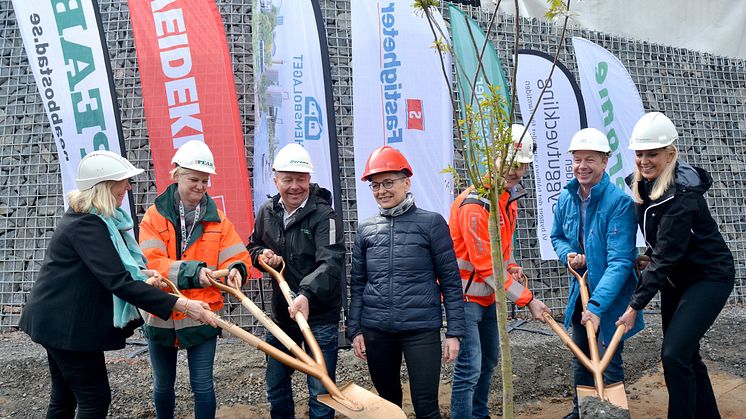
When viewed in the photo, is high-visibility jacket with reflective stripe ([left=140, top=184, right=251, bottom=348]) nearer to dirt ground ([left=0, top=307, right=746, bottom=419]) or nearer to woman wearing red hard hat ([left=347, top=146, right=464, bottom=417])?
woman wearing red hard hat ([left=347, top=146, right=464, bottom=417])

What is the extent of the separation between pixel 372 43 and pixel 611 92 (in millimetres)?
3015

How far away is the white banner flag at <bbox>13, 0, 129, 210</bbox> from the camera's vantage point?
538 centimetres

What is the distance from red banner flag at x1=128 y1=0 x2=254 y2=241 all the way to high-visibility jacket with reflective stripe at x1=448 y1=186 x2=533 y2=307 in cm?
247

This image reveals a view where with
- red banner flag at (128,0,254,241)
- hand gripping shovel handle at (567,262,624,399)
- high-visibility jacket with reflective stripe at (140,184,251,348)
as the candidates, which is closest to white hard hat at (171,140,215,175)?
high-visibility jacket with reflective stripe at (140,184,251,348)

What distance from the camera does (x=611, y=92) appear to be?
6953mm

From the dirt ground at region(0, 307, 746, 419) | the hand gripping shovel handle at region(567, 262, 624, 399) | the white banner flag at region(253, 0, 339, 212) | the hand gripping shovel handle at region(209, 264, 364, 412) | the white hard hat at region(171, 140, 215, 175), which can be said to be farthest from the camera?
the white banner flag at region(253, 0, 339, 212)

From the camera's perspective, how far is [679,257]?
3.35 meters

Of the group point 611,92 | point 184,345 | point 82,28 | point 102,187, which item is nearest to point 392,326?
point 184,345

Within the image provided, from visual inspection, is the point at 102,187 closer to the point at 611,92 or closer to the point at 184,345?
the point at 184,345

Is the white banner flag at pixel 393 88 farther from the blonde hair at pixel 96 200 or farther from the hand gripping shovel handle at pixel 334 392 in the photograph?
the blonde hair at pixel 96 200

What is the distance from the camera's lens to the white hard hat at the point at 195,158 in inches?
136

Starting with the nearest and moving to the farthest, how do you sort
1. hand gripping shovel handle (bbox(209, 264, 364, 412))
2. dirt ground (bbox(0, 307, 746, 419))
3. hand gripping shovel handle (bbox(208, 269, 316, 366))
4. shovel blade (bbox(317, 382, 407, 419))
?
shovel blade (bbox(317, 382, 407, 419)) → hand gripping shovel handle (bbox(209, 264, 364, 412)) → hand gripping shovel handle (bbox(208, 269, 316, 366)) → dirt ground (bbox(0, 307, 746, 419))

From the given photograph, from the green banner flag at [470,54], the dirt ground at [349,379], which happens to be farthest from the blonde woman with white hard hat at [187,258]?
the green banner flag at [470,54]

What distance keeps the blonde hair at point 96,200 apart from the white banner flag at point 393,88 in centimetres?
→ 297
